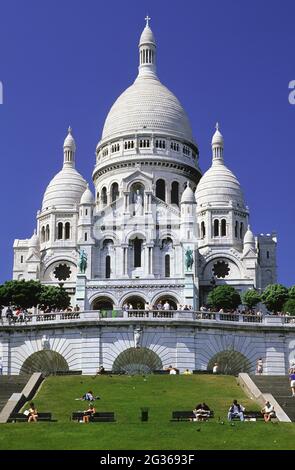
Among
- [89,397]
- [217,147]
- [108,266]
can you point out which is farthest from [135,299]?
[89,397]

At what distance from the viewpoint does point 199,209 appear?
5039 inches

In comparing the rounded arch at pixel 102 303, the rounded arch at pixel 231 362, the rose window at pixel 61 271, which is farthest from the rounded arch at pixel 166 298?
the rounded arch at pixel 231 362

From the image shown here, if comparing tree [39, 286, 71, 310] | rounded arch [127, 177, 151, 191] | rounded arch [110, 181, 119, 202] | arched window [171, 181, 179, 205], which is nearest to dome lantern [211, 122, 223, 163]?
arched window [171, 181, 179, 205]

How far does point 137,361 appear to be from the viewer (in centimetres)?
5962

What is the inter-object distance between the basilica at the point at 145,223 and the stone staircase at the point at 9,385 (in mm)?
56807

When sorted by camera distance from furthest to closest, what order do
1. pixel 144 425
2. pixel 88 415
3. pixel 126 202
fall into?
pixel 126 202
pixel 88 415
pixel 144 425

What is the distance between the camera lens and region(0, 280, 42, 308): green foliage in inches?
3969

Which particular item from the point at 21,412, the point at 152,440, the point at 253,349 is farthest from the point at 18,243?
the point at 152,440

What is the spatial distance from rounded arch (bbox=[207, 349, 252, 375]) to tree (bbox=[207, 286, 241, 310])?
4351cm

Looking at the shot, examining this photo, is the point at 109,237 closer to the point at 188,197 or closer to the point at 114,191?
the point at 188,197

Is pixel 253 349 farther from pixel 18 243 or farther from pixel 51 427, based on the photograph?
pixel 18 243

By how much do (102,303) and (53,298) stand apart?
873 centimetres

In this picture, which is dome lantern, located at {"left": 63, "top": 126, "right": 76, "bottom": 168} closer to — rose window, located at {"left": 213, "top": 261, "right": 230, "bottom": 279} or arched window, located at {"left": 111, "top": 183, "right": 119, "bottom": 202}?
arched window, located at {"left": 111, "top": 183, "right": 119, "bottom": 202}
